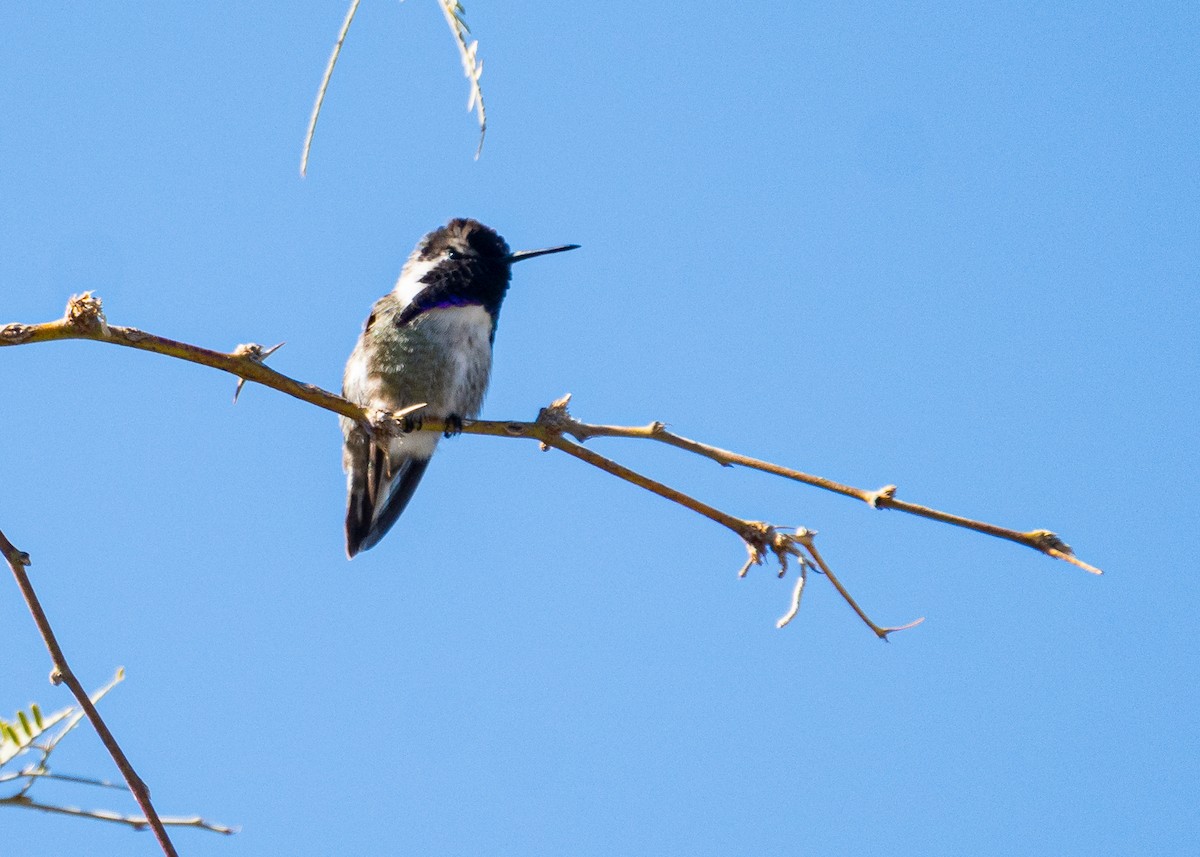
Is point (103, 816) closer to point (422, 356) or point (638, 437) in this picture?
point (638, 437)

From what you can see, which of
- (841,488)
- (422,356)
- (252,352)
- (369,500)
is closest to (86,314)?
(252,352)

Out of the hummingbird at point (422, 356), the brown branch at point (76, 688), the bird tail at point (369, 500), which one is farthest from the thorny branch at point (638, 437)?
the bird tail at point (369, 500)

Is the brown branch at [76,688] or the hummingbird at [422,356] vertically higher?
the hummingbird at [422,356]

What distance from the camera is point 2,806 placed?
1.68 metres

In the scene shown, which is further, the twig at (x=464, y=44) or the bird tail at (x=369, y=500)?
the bird tail at (x=369, y=500)

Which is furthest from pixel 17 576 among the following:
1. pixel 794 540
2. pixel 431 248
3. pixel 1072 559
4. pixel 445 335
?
pixel 431 248

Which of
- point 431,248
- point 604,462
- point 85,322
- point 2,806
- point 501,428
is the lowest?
point 2,806

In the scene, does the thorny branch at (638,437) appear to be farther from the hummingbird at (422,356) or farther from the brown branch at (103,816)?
the hummingbird at (422,356)

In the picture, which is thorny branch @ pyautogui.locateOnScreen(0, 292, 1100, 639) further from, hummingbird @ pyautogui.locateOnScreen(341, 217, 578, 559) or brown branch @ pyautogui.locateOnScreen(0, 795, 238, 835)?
hummingbird @ pyautogui.locateOnScreen(341, 217, 578, 559)

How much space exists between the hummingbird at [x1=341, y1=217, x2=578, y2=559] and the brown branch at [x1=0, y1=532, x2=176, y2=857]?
3.25 meters

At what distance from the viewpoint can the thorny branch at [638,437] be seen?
1.85 meters

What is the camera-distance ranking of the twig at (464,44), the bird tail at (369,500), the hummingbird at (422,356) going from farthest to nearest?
the bird tail at (369,500) → the hummingbird at (422,356) → the twig at (464,44)

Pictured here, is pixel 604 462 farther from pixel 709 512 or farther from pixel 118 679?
pixel 118 679

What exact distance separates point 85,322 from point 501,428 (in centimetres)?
115
